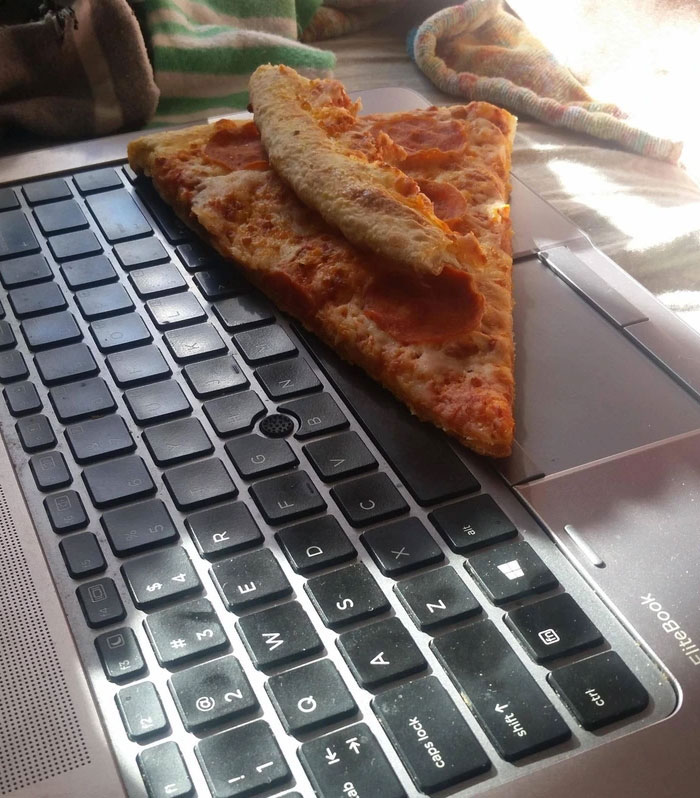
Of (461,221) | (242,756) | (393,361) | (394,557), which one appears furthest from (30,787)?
(461,221)

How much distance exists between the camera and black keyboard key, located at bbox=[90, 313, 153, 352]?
632 millimetres

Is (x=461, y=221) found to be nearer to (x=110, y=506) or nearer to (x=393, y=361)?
(x=393, y=361)

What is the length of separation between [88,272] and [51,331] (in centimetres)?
7

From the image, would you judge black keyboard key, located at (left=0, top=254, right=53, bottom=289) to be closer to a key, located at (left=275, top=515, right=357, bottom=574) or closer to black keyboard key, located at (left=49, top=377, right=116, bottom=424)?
black keyboard key, located at (left=49, top=377, right=116, bottom=424)

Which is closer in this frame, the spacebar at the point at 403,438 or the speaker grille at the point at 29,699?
the speaker grille at the point at 29,699

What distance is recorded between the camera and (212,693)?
0.43 metres

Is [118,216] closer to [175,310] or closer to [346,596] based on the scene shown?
[175,310]

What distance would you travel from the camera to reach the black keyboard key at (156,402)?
58 centimetres

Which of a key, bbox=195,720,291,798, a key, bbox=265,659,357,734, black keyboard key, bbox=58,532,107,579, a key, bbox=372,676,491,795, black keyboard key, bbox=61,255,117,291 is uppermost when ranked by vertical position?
black keyboard key, bbox=61,255,117,291

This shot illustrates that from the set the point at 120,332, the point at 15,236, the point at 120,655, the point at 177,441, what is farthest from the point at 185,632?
the point at 15,236

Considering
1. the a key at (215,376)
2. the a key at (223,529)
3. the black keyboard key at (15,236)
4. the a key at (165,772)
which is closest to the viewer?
the a key at (165,772)

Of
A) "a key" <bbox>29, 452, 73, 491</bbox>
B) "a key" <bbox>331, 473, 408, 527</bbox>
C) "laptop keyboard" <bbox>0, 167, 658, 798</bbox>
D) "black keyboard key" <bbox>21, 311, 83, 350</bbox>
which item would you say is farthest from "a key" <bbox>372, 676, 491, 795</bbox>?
"black keyboard key" <bbox>21, 311, 83, 350</bbox>

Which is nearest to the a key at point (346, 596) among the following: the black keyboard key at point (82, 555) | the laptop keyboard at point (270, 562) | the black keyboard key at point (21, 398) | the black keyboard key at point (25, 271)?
the laptop keyboard at point (270, 562)

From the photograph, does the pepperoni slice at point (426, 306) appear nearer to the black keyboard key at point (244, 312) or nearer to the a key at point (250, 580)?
the black keyboard key at point (244, 312)
